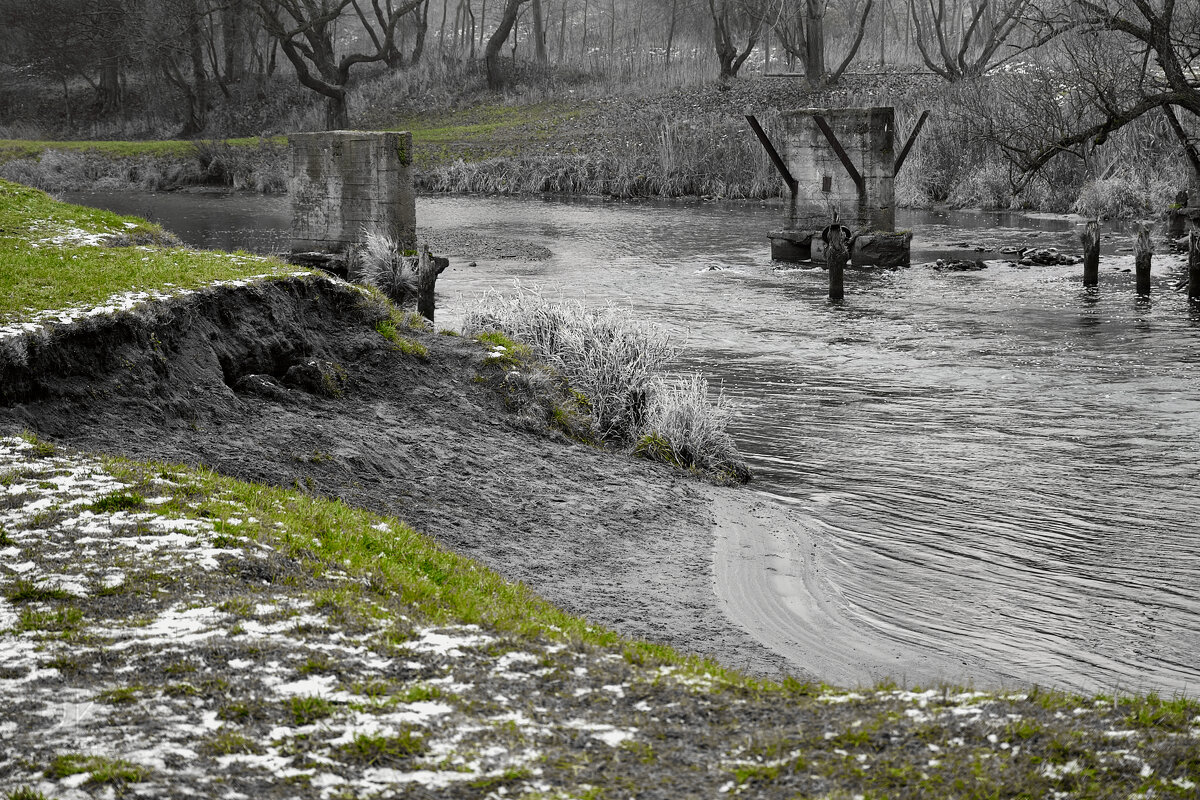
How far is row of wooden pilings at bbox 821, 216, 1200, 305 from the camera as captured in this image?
1845cm

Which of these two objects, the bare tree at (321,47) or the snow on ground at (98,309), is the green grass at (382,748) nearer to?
the snow on ground at (98,309)

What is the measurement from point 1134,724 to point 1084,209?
30.2 m

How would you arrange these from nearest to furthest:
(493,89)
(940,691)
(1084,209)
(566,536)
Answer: (940,691)
(566,536)
(1084,209)
(493,89)

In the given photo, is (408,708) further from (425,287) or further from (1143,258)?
(1143,258)

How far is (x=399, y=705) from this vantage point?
159 inches

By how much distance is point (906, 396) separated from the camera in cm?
1276

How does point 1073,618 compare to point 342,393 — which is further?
point 342,393

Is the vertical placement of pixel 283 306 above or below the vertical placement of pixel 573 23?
below

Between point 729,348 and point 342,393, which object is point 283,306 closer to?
point 342,393

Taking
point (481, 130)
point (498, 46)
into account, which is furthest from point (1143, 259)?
point (498, 46)

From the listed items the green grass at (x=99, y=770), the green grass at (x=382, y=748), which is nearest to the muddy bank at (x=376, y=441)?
the green grass at (x=382, y=748)

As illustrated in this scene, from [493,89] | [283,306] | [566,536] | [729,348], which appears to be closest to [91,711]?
[566,536]

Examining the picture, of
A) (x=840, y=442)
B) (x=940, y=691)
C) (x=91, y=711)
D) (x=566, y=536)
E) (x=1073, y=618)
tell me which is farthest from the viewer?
(x=840, y=442)

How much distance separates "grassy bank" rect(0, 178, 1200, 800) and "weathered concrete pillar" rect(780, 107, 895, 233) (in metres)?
19.6
